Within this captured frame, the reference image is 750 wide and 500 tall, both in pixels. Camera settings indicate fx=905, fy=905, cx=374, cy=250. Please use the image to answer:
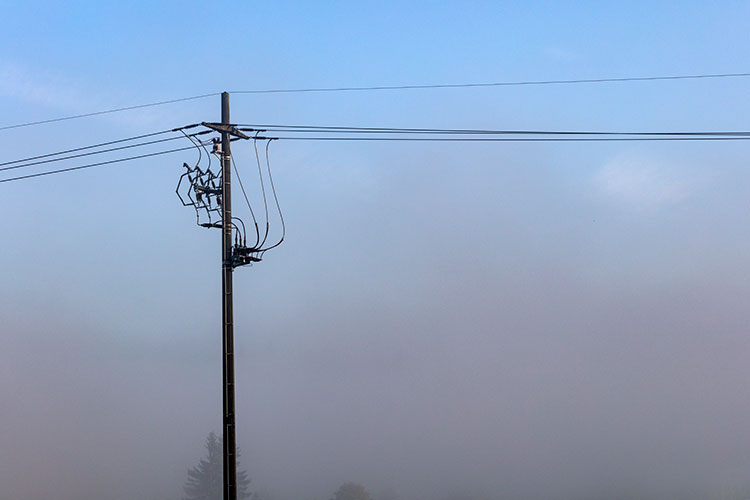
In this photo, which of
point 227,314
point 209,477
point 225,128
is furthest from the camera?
point 209,477

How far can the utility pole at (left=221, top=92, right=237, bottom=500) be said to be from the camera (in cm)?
2167

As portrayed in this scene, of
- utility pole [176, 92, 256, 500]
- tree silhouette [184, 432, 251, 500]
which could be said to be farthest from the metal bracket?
tree silhouette [184, 432, 251, 500]

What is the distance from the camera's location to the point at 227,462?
21.6 m

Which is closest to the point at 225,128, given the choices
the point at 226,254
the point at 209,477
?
the point at 226,254

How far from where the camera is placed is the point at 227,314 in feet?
73.3

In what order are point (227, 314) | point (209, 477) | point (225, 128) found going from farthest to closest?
point (209, 477)
point (225, 128)
point (227, 314)

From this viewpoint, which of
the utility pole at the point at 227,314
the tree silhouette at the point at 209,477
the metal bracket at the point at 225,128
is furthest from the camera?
the tree silhouette at the point at 209,477

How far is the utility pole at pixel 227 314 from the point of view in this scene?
71.1ft

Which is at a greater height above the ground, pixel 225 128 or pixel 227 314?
pixel 225 128

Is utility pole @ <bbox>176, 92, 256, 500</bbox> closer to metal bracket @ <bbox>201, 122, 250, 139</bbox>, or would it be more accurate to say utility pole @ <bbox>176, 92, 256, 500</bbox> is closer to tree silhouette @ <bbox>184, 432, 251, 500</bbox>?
metal bracket @ <bbox>201, 122, 250, 139</bbox>

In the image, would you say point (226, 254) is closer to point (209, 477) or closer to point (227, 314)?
point (227, 314)

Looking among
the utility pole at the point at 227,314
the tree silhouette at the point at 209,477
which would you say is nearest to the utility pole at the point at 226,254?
the utility pole at the point at 227,314

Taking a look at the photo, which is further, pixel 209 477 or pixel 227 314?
pixel 209 477

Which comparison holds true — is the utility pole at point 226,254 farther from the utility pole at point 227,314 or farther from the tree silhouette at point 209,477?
the tree silhouette at point 209,477
